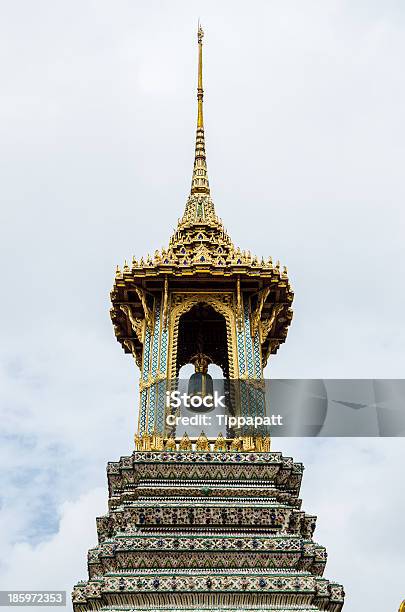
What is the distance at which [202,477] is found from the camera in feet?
74.5

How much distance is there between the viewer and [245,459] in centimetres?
2295

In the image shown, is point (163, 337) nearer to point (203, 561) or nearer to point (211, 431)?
point (211, 431)

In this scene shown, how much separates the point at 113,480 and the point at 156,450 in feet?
4.15

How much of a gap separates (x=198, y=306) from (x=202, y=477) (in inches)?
259

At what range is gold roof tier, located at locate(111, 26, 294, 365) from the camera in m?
26.7

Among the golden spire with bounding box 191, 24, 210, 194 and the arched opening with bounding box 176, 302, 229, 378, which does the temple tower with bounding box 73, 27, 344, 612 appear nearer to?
the arched opening with bounding box 176, 302, 229, 378

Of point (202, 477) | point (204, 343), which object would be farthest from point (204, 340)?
point (202, 477)

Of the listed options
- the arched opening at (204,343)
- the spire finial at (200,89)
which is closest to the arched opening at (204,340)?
the arched opening at (204,343)

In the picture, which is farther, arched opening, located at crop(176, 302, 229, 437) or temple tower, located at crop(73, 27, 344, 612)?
arched opening, located at crop(176, 302, 229, 437)

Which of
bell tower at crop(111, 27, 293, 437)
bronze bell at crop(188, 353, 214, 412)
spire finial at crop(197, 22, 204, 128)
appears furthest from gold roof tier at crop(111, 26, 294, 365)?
spire finial at crop(197, 22, 204, 128)

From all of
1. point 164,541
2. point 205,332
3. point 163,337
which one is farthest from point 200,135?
point 164,541

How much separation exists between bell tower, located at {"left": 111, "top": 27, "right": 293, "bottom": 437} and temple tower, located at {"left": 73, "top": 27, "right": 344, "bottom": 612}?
37 mm

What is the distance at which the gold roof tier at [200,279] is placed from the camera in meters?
26.7

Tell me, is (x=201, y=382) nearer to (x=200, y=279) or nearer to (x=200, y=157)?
(x=200, y=279)
